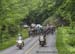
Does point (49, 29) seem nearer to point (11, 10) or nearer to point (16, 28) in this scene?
point (16, 28)

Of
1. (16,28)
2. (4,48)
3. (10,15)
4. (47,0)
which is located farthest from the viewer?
(16,28)

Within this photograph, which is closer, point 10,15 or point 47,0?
point 47,0

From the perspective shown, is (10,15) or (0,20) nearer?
(0,20)

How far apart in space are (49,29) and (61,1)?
3160cm

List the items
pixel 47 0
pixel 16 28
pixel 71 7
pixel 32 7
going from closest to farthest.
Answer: pixel 71 7, pixel 47 0, pixel 16 28, pixel 32 7

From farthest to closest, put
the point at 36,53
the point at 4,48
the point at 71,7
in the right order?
the point at 4,48
the point at 36,53
the point at 71,7

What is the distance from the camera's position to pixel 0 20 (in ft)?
148

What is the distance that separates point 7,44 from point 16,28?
1816 centimetres

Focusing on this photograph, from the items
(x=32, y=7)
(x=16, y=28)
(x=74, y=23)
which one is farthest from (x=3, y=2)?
(x=32, y=7)

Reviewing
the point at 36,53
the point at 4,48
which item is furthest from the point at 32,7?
the point at 36,53

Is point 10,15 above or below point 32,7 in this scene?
below

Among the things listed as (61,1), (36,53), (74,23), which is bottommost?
(36,53)

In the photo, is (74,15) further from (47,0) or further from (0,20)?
(0,20)

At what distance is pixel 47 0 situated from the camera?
1692 inches
